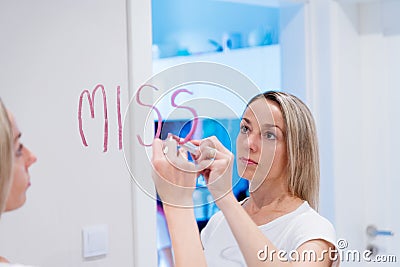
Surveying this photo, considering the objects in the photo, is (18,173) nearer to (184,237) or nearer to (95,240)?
(184,237)

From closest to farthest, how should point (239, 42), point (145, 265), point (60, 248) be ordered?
point (60, 248) < point (145, 265) < point (239, 42)

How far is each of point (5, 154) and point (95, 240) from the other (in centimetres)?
64

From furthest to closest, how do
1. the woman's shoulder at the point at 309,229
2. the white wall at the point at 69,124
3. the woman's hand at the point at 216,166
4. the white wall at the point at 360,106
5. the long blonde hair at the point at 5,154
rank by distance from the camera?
the white wall at the point at 360,106 < the white wall at the point at 69,124 < the woman's shoulder at the point at 309,229 < the woman's hand at the point at 216,166 < the long blonde hair at the point at 5,154

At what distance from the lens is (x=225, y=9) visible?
2.40m

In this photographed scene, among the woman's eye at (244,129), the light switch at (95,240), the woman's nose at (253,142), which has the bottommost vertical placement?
the light switch at (95,240)

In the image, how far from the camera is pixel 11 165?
64cm

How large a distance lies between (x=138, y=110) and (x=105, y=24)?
0.49 m

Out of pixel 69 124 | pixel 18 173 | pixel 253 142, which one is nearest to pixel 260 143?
pixel 253 142

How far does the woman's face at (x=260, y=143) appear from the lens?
2.67 feet

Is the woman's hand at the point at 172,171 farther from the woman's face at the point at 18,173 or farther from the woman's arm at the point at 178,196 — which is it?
the woman's face at the point at 18,173

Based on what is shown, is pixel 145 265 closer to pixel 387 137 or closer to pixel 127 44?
pixel 127 44

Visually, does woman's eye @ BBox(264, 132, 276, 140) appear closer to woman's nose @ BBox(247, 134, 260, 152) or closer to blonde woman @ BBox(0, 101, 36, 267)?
woman's nose @ BBox(247, 134, 260, 152)

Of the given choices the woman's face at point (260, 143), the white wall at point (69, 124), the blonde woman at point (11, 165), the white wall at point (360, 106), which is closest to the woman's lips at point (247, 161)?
the woman's face at point (260, 143)

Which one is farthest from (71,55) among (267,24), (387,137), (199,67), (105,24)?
(267,24)
